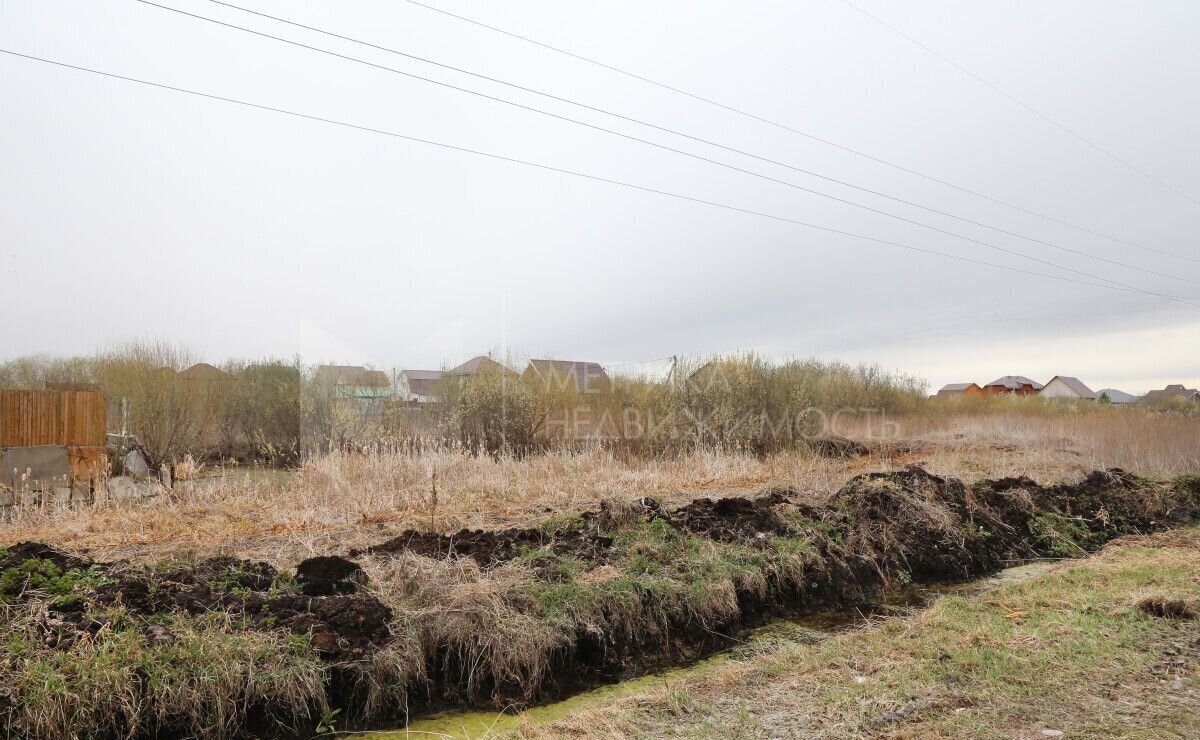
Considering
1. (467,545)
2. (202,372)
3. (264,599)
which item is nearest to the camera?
(264,599)

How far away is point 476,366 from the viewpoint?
49.8 feet

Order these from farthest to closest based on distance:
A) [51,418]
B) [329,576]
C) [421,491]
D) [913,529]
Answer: [51,418]
[421,491]
[913,529]
[329,576]

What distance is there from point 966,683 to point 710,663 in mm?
1641

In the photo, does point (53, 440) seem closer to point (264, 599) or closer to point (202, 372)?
point (202, 372)

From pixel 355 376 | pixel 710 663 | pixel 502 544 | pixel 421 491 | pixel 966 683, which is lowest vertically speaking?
pixel 710 663

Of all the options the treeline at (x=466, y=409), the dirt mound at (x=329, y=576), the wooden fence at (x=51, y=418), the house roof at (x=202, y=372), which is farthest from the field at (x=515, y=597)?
the house roof at (x=202, y=372)

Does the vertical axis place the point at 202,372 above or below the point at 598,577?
above

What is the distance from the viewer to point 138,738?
11.0 ft

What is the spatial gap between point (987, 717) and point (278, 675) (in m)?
3.63

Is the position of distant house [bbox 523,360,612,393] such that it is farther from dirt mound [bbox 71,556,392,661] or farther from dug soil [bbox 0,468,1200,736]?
dirt mound [bbox 71,556,392,661]

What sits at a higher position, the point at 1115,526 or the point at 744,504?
the point at 744,504

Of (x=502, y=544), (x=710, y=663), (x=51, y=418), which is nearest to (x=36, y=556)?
(x=502, y=544)

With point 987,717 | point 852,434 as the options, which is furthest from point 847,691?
point 852,434

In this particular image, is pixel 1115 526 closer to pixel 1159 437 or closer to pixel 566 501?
pixel 566 501
